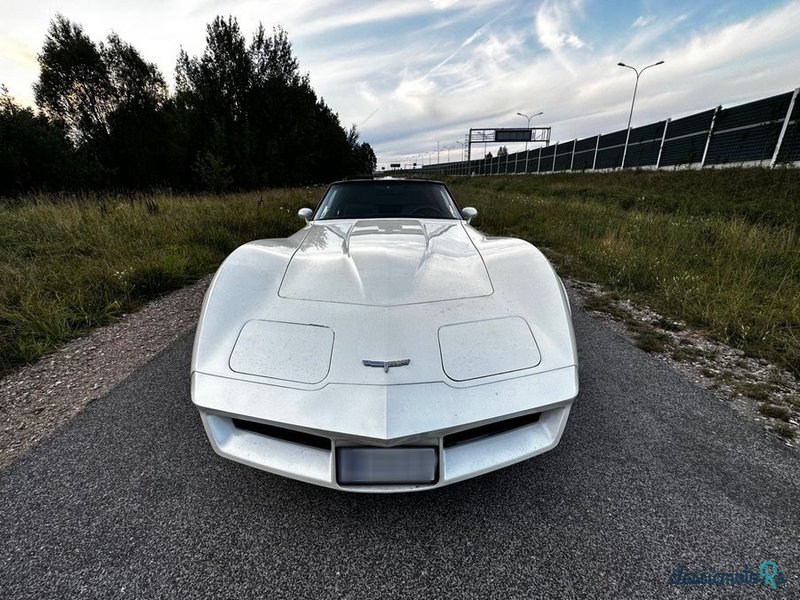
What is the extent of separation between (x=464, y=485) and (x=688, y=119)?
20742 mm

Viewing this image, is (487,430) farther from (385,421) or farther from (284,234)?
(284,234)

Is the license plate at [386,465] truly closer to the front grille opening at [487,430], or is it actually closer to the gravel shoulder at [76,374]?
the front grille opening at [487,430]

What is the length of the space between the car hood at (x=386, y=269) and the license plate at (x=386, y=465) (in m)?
0.58

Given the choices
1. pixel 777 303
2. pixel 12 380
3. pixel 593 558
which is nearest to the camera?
pixel 593 558

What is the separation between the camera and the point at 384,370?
3.90 ft

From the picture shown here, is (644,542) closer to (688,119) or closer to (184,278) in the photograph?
(184,278)

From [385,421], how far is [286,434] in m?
0.42

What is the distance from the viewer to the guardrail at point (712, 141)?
36.5 feet

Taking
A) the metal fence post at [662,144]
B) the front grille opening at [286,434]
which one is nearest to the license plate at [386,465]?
the front grille opening at [286,434]

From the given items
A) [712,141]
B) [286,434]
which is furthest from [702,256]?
[712,141]

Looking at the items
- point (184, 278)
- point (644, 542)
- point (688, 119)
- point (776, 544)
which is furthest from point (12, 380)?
point (688, 119)

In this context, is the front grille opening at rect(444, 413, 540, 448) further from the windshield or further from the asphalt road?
the windshield

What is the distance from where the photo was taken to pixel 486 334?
136 cm

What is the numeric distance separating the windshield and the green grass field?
2.25m
